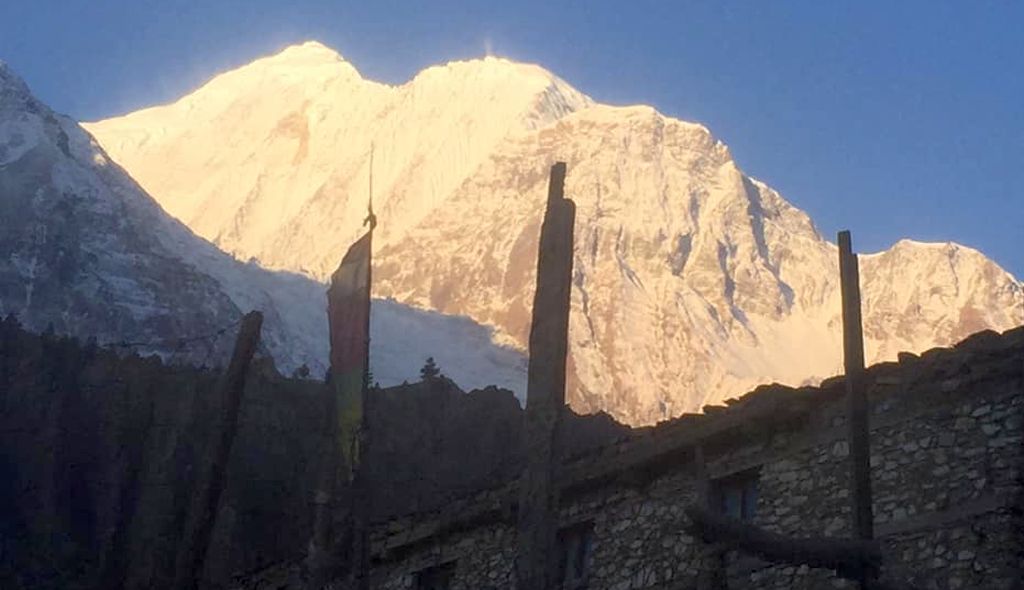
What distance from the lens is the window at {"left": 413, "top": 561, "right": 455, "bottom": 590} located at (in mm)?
25594

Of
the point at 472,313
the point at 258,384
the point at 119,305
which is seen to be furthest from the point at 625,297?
the point at 258,384

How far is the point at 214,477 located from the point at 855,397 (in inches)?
348

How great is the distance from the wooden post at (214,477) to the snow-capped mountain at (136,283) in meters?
82.7

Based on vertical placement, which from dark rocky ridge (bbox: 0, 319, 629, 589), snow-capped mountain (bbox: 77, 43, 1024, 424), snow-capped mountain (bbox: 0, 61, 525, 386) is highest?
snow-capped mountain (bbox: 77, 43, 1024, 424)

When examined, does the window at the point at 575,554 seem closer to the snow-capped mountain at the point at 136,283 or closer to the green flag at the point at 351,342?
the green flag at the point at 351,342

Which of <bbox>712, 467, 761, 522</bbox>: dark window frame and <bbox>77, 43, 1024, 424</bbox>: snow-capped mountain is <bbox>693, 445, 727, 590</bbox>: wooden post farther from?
<bbox>77, 43, 1024, 424</bbox>: snow-capped mountain

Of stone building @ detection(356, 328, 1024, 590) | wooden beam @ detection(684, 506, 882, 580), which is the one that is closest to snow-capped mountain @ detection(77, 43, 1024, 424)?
stone building @ detection(356, 328, 1024, 590)

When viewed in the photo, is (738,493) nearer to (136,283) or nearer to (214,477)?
(214,477)

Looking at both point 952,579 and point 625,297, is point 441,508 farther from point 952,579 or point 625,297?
point 625,297

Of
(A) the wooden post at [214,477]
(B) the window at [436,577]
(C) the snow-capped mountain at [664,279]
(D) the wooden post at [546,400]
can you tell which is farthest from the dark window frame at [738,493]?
(C) the snow-capped mountain at [664,279]

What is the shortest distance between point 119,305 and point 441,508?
98991 mm

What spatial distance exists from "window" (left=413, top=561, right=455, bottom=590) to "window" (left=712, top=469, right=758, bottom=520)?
541 cm

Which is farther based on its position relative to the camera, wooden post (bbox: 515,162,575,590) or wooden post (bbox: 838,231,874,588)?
wooden post (bbox: 838,231,874,588)

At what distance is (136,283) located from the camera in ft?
412
